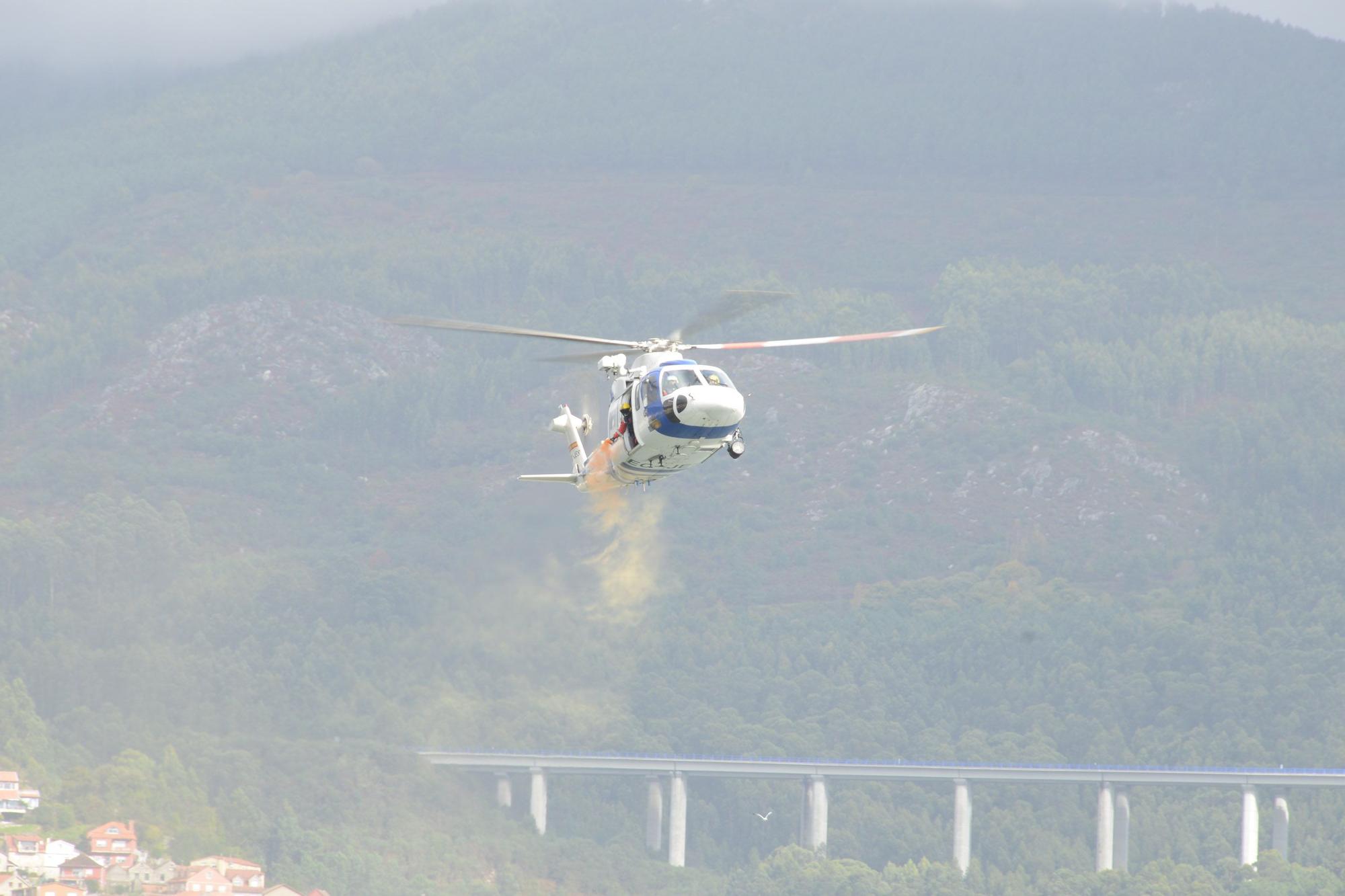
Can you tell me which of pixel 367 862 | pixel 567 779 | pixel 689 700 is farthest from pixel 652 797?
pixel 367 862

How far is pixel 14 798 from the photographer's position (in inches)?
5202

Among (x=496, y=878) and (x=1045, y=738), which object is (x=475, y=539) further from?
(x=1045, y=738)

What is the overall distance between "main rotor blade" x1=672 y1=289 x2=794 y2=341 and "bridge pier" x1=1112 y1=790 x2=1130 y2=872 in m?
117

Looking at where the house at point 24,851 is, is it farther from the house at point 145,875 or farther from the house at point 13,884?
the house at point 145,875

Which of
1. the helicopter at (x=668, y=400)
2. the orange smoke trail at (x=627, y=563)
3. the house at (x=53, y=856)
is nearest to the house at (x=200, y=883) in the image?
the house at (x=53, y=856)

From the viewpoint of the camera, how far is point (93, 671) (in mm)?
149750

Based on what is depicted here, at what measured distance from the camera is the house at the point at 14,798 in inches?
5177

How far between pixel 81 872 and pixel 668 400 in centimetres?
8761

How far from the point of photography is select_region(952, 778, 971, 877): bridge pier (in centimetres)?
15600

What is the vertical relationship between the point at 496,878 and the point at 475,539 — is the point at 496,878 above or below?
below

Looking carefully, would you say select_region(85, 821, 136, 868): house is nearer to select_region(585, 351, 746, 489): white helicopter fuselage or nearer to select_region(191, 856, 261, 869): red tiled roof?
select_region(191, 856, 261, 869): red tiled roof

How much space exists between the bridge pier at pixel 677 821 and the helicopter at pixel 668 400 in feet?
340

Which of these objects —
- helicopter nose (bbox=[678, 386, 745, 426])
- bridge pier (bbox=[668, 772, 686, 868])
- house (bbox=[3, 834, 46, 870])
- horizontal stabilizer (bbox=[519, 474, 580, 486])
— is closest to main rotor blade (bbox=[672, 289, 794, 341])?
helicopter nose (bbox=[678, 386, 745, 426])

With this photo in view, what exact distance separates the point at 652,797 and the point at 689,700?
57.6 feet
